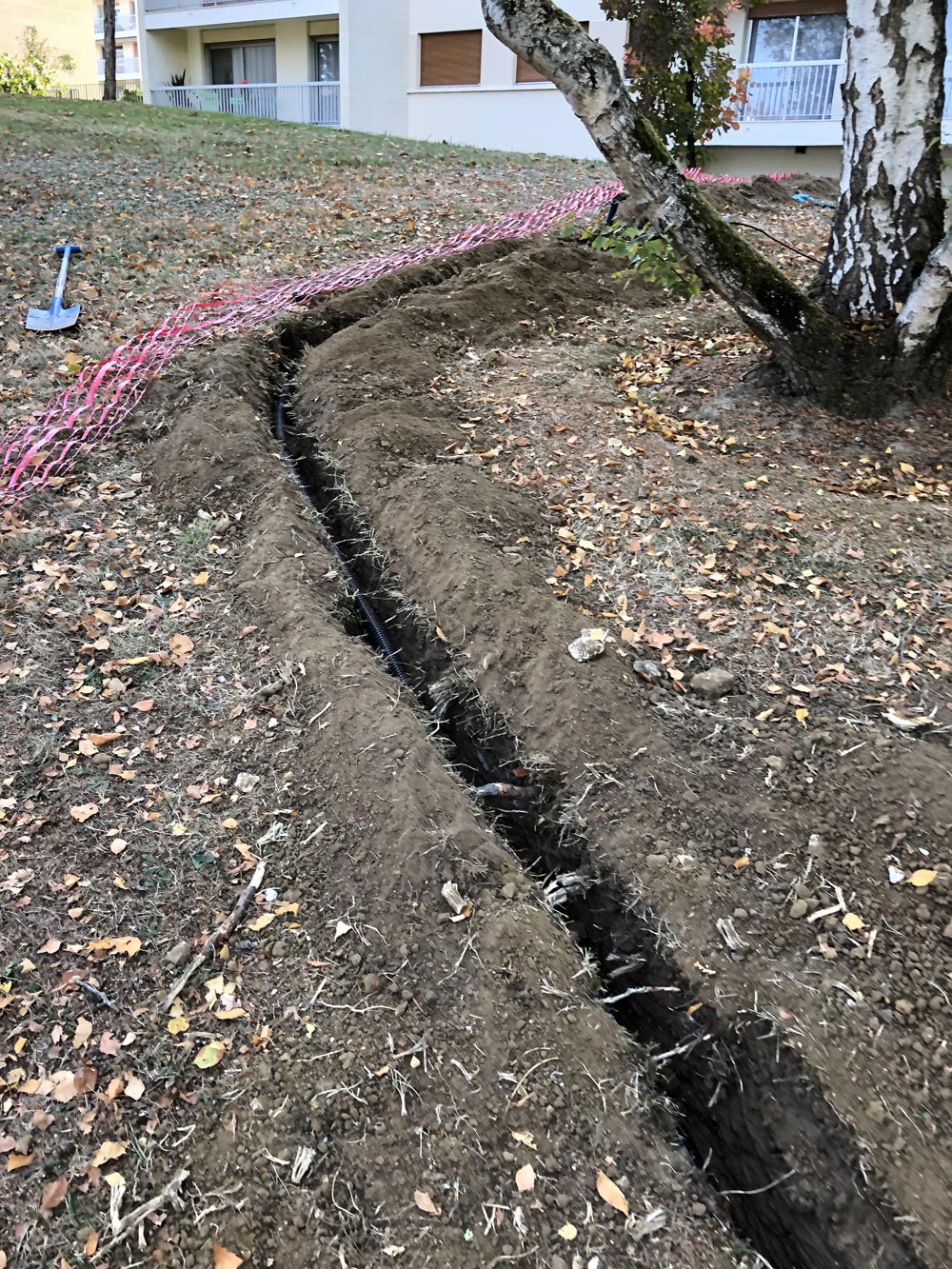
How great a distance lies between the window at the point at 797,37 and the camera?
1582cm

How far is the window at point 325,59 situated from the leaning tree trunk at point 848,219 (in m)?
19.0

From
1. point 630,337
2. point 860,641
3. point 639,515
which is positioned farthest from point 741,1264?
point 630,337

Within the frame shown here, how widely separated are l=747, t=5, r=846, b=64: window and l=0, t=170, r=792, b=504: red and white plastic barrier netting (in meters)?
10.8

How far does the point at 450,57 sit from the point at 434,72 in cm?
56

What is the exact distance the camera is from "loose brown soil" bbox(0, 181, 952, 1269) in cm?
252

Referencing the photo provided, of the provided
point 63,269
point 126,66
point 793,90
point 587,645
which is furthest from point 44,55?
point 587,645

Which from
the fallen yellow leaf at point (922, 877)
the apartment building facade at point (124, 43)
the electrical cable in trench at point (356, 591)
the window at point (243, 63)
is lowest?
the fallen yellow leaf at point (922, 877)

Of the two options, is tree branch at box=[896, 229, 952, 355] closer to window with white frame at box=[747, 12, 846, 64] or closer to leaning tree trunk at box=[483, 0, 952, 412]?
leaning tree trunk at box=[483, 0, 952, 412]

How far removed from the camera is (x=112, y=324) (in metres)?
7.06

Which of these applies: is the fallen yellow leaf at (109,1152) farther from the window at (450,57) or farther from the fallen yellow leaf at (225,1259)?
the window at (450,57)

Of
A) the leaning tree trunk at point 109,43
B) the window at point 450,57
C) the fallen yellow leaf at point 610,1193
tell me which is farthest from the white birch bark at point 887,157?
the leaning tree trunk at point 109,43

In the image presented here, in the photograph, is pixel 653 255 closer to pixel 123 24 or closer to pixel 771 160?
pixel 771 160

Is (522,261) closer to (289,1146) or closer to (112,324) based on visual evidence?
(112,324)

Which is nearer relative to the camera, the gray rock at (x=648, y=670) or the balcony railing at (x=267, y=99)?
the gray rock at (x=648, y=670)
